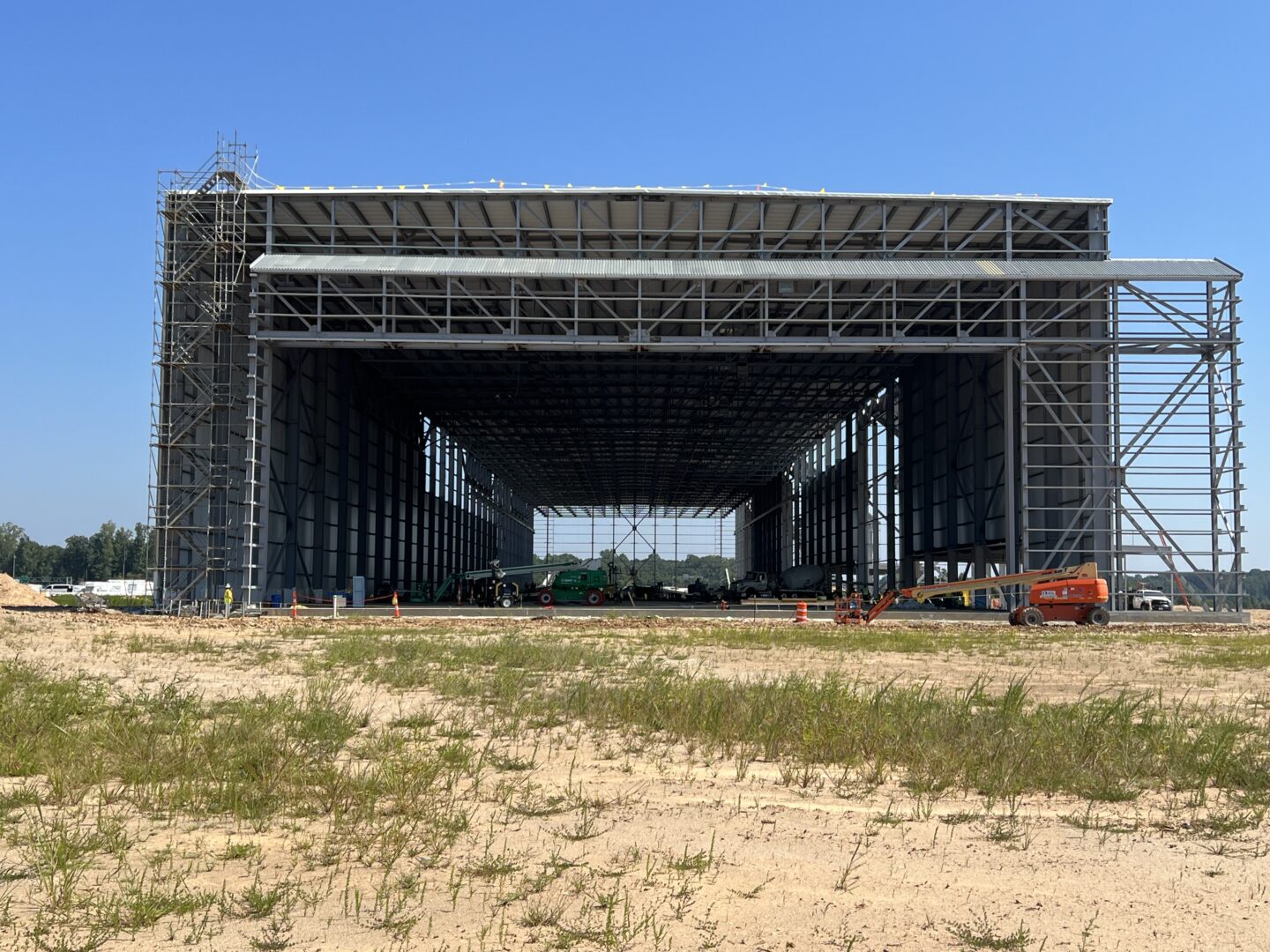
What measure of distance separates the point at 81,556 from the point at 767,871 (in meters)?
195

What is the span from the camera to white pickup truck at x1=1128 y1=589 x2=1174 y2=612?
136 ft

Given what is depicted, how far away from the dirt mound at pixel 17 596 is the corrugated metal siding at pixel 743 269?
22.6m

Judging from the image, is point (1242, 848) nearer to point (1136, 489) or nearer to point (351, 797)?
point (351, 797)

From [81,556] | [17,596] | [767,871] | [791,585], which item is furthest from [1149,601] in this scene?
[81,556]

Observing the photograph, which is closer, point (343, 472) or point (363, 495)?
point (343, 472)

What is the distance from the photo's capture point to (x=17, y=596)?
165ft

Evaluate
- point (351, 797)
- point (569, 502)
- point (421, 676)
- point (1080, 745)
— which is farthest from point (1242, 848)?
point (569, 502)

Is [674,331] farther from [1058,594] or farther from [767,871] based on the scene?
[767,871]

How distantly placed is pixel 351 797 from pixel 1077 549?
38.4 m

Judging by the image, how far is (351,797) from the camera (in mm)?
8383

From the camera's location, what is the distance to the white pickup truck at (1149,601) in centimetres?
4151

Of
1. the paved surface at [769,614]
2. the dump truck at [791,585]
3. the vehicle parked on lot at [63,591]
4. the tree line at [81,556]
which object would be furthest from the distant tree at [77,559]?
the paved surface at [769,614]

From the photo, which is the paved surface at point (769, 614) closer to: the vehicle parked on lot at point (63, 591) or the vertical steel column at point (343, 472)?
the vertical steel column at point (343, 472)

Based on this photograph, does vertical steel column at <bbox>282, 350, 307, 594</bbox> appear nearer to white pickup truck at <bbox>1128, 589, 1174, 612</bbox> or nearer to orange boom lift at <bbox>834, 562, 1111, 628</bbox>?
orange boom lift at <bbox>834, 562, 1111, 628</bbox>
